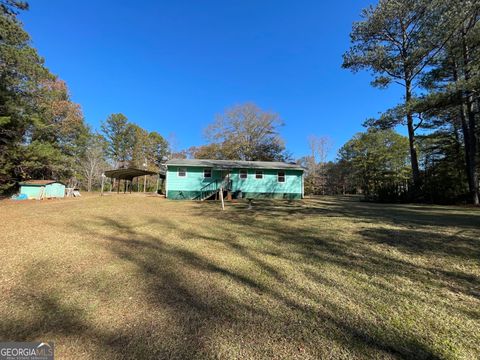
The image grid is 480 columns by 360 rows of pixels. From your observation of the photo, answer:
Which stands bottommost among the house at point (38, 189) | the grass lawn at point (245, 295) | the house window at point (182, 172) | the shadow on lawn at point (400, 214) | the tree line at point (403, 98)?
the grass lawn at point (245, 295)

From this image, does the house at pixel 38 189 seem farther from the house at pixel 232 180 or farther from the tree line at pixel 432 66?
the tree line at pixel 432 66

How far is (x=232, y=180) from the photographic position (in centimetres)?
1888

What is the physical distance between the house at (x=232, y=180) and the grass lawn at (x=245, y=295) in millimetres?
12387

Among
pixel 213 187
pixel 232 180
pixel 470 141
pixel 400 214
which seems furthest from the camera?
pixel 232 180

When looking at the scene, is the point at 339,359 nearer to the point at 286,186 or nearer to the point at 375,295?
the point at 375,295

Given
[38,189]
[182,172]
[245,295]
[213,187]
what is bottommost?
[245,295]

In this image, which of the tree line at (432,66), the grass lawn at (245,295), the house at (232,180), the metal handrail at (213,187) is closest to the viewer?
the grass lawn at (245,295)

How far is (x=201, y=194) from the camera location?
59.8ft

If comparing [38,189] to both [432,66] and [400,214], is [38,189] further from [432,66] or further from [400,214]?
[432,66]

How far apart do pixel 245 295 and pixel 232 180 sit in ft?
52.7

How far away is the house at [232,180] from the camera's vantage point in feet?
59.1

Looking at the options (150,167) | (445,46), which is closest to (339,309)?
(445,46)

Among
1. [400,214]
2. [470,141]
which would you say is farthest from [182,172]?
[470,141]

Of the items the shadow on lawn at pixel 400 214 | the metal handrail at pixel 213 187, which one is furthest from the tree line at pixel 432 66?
the metal handrail at pixel 213 187
